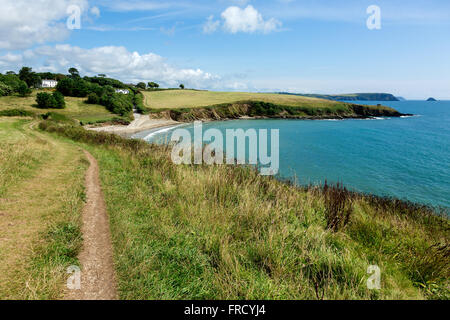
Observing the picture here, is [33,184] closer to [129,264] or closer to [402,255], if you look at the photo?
[129,264]

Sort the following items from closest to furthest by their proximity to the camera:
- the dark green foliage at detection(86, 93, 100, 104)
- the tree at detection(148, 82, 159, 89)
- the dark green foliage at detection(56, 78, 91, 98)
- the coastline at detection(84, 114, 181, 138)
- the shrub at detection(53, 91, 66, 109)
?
the coastline at detection(84, 114, 181, 138) < the shrub at detection(53, 91, 66, 109) < the dark green foliage at detection(86, 93, 100, 104) < the dark green foliage at detection(56, 78, 91, 98) < the tree at detection(148, 82, 159, 89)

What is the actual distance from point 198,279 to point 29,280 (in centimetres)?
295

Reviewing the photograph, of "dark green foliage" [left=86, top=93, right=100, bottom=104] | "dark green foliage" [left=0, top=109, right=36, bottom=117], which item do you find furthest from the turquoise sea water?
"dark green foliage" [left=86, top=93, right=100, bottom=104]

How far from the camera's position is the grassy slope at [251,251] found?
4121 millimetres

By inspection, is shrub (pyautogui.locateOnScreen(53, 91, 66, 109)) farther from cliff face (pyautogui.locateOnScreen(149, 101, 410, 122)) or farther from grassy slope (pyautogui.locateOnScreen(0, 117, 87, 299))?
grassy slope (pyautogui.locateOnScreen(0, 117, 87, 299))

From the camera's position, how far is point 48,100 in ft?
192

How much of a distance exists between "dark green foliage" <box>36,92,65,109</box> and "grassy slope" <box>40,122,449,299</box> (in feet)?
216

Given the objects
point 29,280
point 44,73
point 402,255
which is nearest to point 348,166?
point 402,255

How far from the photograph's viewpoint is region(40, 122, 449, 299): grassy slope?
13.5ft

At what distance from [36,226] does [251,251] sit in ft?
18.9

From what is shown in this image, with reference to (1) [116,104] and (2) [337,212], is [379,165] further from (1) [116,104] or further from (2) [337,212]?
(1) [116,104]

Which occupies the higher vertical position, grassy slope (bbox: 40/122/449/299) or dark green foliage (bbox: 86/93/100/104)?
dark green foliage (bbox: 86/93/100/104)

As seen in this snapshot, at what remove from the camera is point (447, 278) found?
4742 mm
